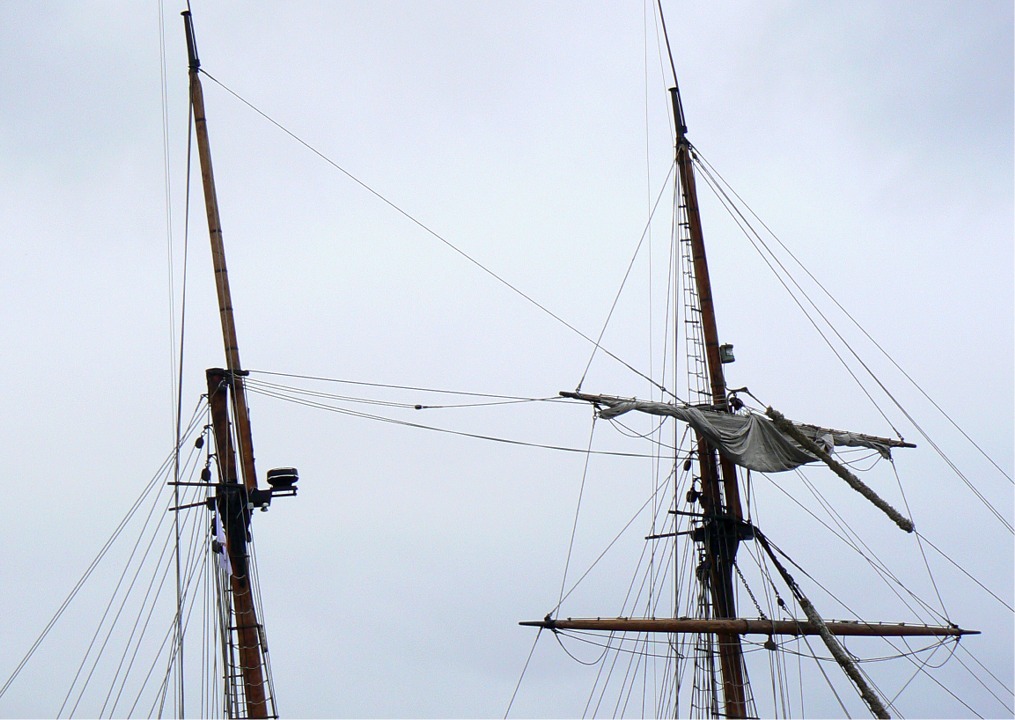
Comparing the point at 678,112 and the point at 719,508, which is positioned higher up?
the point at 678,112

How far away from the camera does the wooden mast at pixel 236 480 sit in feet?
117

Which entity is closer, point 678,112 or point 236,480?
point 236,480

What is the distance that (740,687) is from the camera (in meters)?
46.2

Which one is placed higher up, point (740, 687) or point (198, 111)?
point (198, 111)

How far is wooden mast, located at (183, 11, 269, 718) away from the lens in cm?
3556

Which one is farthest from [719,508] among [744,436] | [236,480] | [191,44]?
[191,44]

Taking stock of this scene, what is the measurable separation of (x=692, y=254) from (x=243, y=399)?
17.9m

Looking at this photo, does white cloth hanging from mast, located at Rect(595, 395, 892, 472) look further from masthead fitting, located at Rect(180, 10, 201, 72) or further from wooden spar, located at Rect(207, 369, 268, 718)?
masthead fitting, located at Rect(180, 10, 201, 72)

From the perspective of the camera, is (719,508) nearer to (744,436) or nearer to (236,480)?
(744,436)

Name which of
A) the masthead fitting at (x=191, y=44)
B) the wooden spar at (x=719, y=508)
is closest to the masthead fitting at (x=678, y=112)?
the wooden spar at (x=719, y=508)

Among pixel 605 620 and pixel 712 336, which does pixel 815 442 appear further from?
pixel 605 620

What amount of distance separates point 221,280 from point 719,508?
689 inches

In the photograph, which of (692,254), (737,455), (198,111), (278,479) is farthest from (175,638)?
(692,254)

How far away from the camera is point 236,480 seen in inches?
1460
